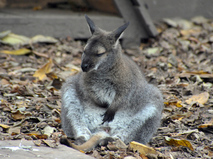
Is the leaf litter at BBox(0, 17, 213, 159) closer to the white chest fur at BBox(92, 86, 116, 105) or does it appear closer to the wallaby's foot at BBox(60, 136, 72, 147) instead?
the wallaby's foot at BBox(60, 136, 72, 147)

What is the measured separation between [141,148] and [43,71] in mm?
3390

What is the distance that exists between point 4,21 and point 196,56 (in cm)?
468

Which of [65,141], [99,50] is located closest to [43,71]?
[99,50]

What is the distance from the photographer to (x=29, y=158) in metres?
3.51

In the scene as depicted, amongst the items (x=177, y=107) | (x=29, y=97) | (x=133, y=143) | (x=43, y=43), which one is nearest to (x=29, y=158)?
(x=133, y=143)

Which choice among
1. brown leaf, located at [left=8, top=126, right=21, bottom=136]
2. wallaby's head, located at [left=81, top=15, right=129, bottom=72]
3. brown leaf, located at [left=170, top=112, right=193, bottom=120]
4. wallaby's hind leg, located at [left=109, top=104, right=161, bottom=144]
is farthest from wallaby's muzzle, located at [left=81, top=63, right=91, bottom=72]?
brown leaf, located at [left=170, top=112, right=193, bottom=120]

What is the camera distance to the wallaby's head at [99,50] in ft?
14.9

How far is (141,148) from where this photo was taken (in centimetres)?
438

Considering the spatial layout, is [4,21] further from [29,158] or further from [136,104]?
[29,158]

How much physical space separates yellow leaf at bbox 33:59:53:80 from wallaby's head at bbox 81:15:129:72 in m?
2.36

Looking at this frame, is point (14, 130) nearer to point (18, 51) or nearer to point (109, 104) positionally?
point (109, 104)

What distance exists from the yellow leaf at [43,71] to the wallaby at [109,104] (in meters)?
2.19

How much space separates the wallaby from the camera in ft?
15.5

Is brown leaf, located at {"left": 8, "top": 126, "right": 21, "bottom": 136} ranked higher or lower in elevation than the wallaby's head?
lower
